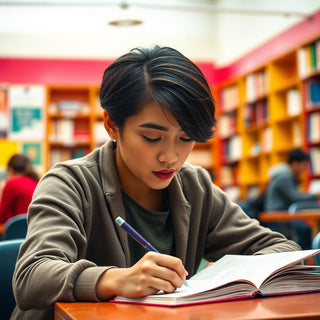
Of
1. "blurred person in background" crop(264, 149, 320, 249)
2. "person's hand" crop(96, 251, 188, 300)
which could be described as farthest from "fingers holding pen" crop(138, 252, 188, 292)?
"blurred person in background" crop(264, 149, 320, 249)

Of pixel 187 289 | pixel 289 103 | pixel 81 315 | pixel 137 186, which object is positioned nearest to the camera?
pixel 81 315

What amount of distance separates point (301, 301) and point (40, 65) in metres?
8.65

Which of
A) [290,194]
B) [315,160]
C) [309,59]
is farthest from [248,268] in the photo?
[309,59]

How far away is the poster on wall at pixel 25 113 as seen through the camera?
29.3 feet

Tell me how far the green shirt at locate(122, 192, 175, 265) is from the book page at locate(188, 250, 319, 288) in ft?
0.76

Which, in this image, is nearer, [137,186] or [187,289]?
[187,289]

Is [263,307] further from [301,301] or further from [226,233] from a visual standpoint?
[226,233]

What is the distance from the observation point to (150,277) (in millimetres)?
1019

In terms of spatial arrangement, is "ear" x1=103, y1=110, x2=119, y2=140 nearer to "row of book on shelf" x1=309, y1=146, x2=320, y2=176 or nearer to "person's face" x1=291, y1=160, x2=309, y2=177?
"person's face" x1=291, y1=160, x2=309, y2=177

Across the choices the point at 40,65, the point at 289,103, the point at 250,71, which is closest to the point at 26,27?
the point at 40,65

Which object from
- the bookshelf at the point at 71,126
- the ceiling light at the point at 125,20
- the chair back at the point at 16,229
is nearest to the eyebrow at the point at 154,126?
the chair back at the point at 16,229

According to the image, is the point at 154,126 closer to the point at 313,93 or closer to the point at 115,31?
the point at 313,93

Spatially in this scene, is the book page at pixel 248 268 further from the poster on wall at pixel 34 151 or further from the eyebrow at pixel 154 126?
the poster on wall at pixel 34 151

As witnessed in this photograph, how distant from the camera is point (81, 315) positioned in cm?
93
